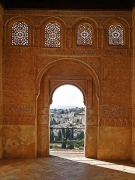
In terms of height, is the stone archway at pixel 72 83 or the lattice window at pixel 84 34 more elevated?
the lattice window at pixel 84 34

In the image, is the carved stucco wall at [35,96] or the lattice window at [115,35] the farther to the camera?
the lattice window at [115,35]

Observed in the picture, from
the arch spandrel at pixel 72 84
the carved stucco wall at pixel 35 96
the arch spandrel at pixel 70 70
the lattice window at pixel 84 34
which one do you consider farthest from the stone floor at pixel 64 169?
the lattice window at pixel 84 34

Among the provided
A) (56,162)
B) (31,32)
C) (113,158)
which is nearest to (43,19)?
(31,32)

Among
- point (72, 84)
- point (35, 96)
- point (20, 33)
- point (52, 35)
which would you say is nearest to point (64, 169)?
point (35, 96)

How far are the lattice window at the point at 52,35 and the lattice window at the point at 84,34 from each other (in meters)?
0.82

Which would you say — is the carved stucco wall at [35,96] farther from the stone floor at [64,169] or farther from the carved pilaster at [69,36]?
the stone floor at [64,169]

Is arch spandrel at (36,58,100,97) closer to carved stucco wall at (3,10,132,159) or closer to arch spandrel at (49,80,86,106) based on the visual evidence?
carved stucco wall at (3,10,132,159)

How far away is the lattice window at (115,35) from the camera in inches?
356

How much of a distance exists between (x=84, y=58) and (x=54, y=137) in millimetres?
4838

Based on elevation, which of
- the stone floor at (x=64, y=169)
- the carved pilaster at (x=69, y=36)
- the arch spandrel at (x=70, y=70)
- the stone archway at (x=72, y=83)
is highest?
the carved pilaster at (x=69, y=36)

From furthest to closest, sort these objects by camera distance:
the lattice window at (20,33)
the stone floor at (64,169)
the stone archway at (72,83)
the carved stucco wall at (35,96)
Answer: the stone archway at (72,83)
the lattice window at (20,33)
the carved stucco wall at (35,96)
the stone floor at (64,169)

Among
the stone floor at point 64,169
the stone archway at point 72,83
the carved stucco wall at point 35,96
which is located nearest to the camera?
the stone floor at point 64,169

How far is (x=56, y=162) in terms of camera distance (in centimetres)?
834

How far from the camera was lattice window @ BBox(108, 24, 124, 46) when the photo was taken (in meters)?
9.04
